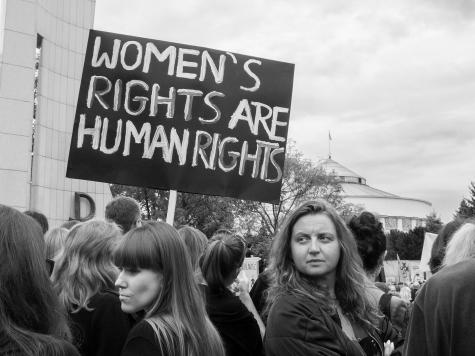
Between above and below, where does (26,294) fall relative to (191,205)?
above

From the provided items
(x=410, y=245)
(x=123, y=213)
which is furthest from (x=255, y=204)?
(x=123, y=213)

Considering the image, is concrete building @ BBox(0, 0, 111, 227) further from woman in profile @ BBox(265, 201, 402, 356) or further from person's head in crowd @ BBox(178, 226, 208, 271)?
woman in profile @ BBox(265, 201, 402, 356)

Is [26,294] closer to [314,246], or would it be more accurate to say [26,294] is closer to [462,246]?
[314,246]

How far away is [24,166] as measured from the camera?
18.4m

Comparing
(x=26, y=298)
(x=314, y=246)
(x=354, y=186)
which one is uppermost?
(x=314, y=246)

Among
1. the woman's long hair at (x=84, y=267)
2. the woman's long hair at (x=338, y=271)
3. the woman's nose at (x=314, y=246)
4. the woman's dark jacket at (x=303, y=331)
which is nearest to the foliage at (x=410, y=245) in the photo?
the woman's long hair at (x=84, y=267)

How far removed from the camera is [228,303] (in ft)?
14.8

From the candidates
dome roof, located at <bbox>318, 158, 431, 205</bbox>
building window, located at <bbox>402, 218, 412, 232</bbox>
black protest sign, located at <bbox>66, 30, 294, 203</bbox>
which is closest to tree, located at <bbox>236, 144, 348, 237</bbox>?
black protest sign, located at <bbox>66, 30, 294, 203</bbox>

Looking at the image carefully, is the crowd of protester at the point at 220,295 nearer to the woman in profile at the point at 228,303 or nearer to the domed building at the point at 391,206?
the woman in profile at the point at 228,303

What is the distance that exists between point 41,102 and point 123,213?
16.2m

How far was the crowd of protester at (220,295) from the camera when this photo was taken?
6.86 feet

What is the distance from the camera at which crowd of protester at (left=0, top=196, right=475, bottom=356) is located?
6.86 feet

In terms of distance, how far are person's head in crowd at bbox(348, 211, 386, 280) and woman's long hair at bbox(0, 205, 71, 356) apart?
8.00 ft

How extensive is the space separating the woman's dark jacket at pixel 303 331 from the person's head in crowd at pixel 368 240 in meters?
1.31
